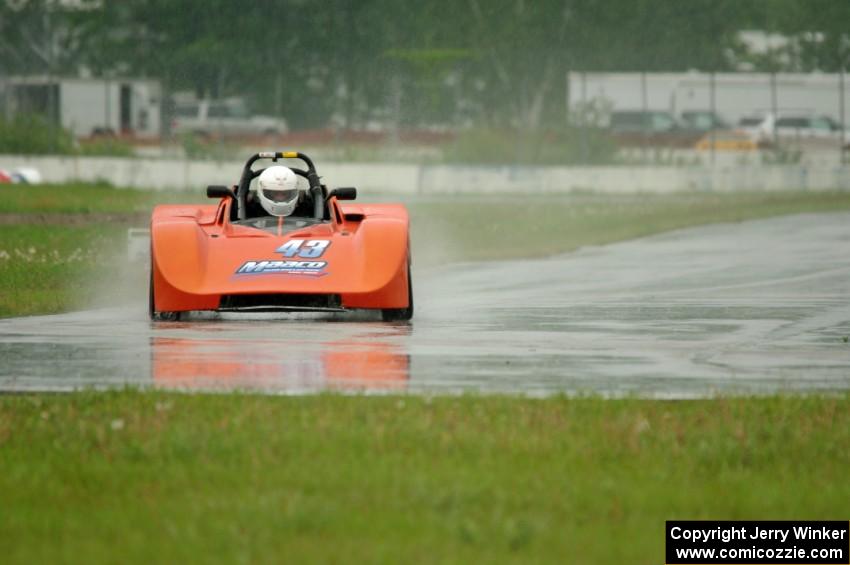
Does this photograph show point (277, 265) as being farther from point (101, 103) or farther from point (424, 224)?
point (101, 103)

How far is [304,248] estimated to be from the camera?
1274cm

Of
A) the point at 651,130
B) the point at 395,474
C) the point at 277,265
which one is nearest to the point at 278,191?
the point at 277,265

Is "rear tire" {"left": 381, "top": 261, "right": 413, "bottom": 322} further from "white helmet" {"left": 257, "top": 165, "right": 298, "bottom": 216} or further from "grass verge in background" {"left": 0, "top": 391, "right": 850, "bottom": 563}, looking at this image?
"grass verge in background" {"left": 0, "top": 391, "right": 850, "bottom": 563}

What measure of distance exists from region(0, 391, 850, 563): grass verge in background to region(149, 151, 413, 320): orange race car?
354 cm

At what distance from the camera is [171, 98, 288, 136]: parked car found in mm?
58781

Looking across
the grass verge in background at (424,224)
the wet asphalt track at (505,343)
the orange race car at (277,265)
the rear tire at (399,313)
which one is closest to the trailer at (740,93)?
the grass verge in background at (424,224)

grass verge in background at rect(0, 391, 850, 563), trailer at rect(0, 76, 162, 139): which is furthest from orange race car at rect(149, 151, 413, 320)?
trailer at rect(0, 76, 162, 139)

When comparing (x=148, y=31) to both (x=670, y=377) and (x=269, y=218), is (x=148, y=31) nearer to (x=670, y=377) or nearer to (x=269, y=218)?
(x=269, y=218)

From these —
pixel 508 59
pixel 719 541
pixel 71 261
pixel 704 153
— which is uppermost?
A: pixel 508 59

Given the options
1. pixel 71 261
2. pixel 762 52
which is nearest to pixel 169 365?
pixel 71 261

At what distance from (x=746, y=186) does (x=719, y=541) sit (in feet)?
115

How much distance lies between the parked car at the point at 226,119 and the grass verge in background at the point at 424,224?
69.6 feet

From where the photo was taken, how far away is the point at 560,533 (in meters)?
6.02

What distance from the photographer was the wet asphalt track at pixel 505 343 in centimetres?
955
